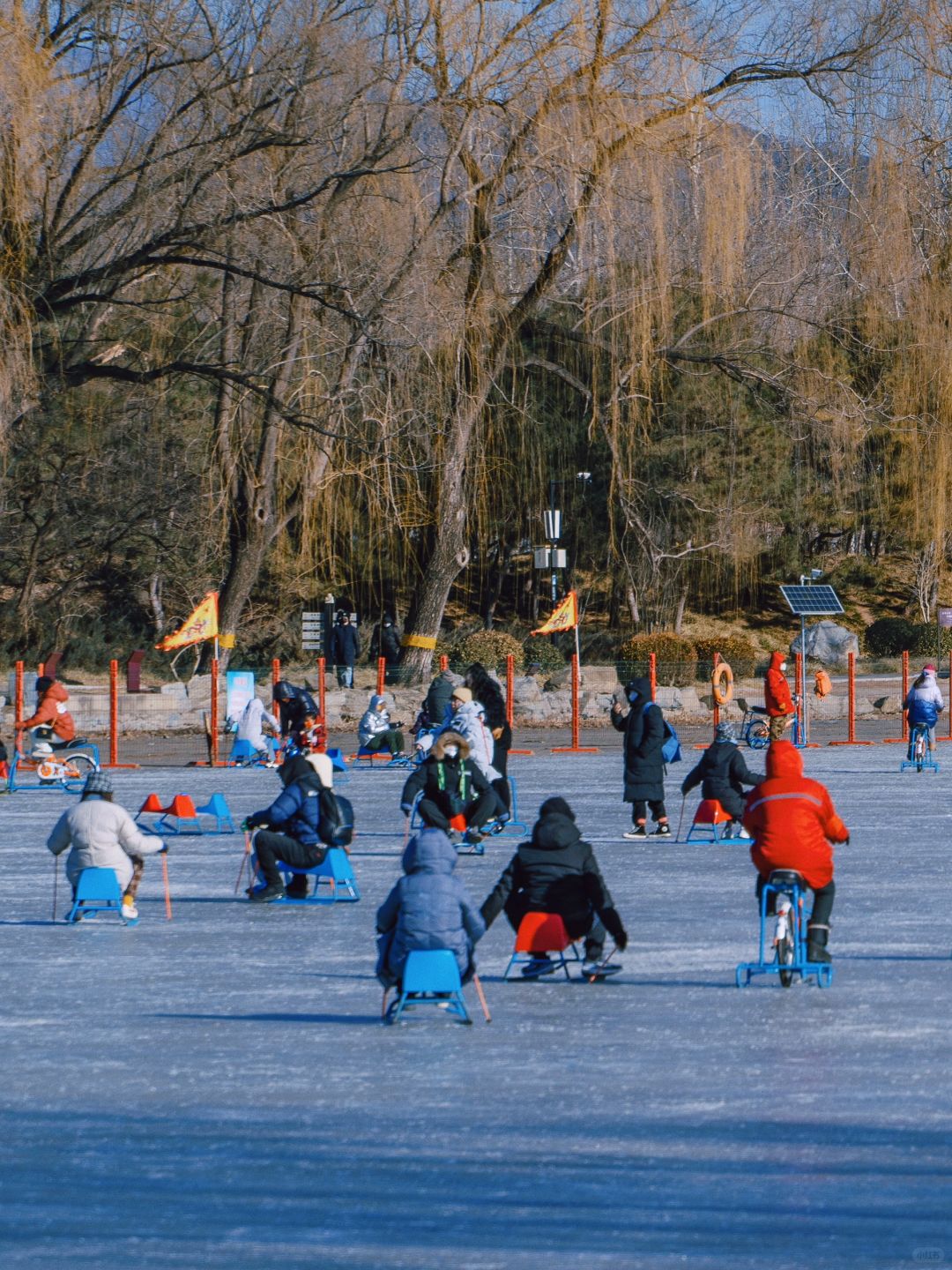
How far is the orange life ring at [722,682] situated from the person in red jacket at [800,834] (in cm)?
2201

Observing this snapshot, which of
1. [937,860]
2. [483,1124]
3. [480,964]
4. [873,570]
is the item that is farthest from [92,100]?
[873,570]

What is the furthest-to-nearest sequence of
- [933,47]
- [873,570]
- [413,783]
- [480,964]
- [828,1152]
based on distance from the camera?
[873,570]
[933,47]
[413,783]
[480,964]
[828,1152]

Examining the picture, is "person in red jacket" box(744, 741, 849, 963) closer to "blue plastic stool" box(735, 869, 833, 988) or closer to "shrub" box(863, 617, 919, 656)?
"blue plastic stool" box(735, 869, 833, 988)

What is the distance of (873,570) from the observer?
5622 cm

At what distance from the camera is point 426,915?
31.7 feet

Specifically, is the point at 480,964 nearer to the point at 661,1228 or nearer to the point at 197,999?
the point at 197,999

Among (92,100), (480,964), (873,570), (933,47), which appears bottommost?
(480,964)

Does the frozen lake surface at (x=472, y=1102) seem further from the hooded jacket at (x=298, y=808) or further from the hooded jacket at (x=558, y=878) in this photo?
the hooded jacket at (x=298, y=808)

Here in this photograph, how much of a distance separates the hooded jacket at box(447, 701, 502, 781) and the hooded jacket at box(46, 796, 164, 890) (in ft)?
17.7

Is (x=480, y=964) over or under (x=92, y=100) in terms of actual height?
under

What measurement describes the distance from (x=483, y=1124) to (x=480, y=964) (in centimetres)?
397

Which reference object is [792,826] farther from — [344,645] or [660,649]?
[660,649]

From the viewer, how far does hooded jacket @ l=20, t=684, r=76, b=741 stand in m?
24.9

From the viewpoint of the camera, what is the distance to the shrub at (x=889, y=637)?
50.8 metres
